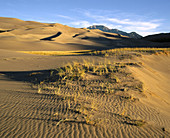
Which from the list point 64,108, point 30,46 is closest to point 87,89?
point 64,108

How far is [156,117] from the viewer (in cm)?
428

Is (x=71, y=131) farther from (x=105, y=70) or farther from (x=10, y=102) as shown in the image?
(x=105, y=70)

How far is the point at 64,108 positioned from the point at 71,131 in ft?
3.46

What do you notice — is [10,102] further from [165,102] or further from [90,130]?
[165,102]

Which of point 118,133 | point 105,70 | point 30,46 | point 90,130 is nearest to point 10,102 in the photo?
point 90,130

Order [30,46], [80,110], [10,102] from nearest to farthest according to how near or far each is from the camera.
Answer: [80,110] < [10,102] < [30,46]

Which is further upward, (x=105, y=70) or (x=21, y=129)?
(x=105, y=70)

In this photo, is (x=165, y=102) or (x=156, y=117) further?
(x=165, y=102)

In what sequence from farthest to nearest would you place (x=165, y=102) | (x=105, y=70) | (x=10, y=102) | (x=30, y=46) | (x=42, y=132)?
(x=30, y=46), (x=105, y=70), (x=165, y=102), (x=10, y=102), (x=42, y=132)

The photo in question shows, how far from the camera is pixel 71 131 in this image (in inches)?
132

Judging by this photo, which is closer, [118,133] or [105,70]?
[118,133]

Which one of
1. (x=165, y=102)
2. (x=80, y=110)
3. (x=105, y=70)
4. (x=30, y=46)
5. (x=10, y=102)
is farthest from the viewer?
(x=30, y=46)

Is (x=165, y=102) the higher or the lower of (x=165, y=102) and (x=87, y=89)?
the lower

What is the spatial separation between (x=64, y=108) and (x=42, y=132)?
1.12 m
